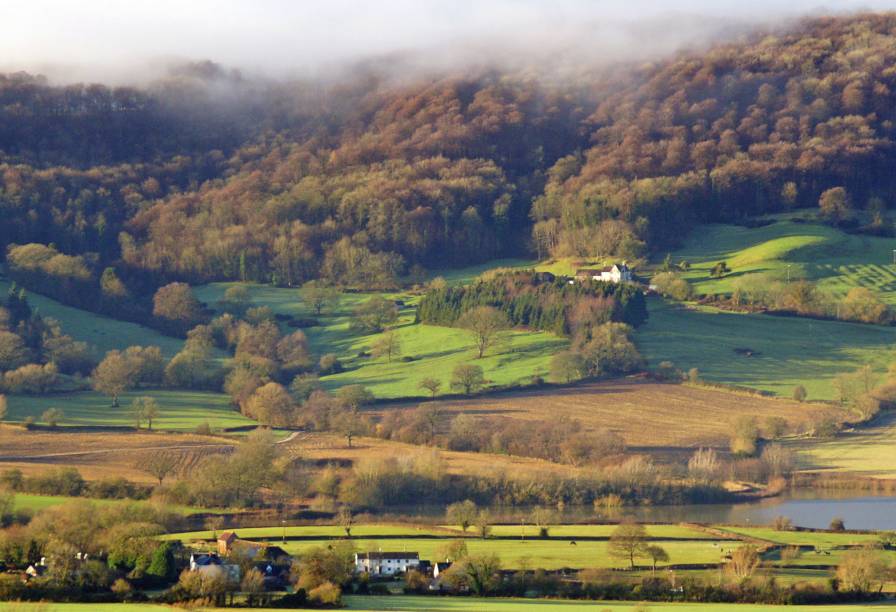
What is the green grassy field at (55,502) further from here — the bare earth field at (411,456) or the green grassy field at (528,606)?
the green grassy field at (528,606)

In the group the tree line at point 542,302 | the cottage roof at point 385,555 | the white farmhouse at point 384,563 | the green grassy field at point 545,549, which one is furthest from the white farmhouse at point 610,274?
the white farmhouse at point 384,563

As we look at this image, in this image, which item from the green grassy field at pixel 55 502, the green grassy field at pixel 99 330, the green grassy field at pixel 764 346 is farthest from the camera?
the green grassy field at pixel 99 330

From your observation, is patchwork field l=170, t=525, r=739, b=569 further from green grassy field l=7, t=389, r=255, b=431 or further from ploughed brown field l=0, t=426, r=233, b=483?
green grassy field l=7, t=389, r=255, b=431

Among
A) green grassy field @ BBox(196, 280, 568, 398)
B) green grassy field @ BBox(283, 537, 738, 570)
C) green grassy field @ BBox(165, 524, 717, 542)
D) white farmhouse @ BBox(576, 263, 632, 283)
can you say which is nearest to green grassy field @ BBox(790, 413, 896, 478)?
green grassy field @ BBox(165, 524, 717, 542)

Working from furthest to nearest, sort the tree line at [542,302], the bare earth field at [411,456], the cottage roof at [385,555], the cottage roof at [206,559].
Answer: the tree line at [542,302] → the bare earth field at [411,456] → the cottage roof at [385,555] → the cottage roof at [206,559]

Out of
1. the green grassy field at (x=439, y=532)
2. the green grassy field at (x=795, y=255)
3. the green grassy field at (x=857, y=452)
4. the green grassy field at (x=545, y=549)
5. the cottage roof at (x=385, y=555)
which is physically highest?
the green grassy field at (x=795, y=255)

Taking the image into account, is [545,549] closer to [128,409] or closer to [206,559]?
[206,559]

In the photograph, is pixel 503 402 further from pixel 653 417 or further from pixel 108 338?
pixel 108 338

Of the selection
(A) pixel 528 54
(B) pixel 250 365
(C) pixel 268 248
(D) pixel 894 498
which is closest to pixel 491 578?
(D) pixel 894 498
